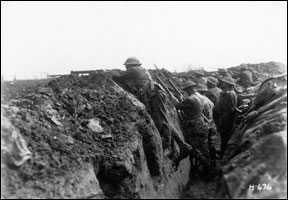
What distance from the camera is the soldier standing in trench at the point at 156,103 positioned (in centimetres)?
764

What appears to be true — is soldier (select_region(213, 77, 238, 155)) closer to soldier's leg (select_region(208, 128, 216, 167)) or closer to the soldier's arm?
soldier's leg (select_region(208, 128, 216, 167))

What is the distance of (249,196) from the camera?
4.48 meters

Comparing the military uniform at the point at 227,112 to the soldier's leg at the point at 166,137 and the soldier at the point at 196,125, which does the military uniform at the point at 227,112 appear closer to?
the soldier at the point at 196,125

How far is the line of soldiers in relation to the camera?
770 centimetres

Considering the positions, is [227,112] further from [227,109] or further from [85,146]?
[85,146]

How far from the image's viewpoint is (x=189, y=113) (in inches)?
314

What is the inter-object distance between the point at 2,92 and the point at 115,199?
111 inches

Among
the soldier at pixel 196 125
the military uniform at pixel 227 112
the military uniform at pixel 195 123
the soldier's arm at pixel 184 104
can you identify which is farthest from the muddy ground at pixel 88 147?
the military uniform at pixel 227 112

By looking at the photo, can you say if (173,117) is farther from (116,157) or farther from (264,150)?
(264,150)

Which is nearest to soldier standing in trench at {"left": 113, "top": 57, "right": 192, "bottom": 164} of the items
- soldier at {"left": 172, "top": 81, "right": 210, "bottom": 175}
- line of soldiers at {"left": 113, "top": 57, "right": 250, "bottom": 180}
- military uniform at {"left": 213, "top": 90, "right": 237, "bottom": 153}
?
line of soldiers at {"left": 113, "top": 57, "right": 250, "bottom": 180}

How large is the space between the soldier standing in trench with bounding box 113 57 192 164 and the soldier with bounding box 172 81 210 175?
1.56ft

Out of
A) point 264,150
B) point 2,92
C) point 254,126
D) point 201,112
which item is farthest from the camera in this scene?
point 201,112

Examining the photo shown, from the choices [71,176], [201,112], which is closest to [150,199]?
[71,176]

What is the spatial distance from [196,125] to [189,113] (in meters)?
0.36
